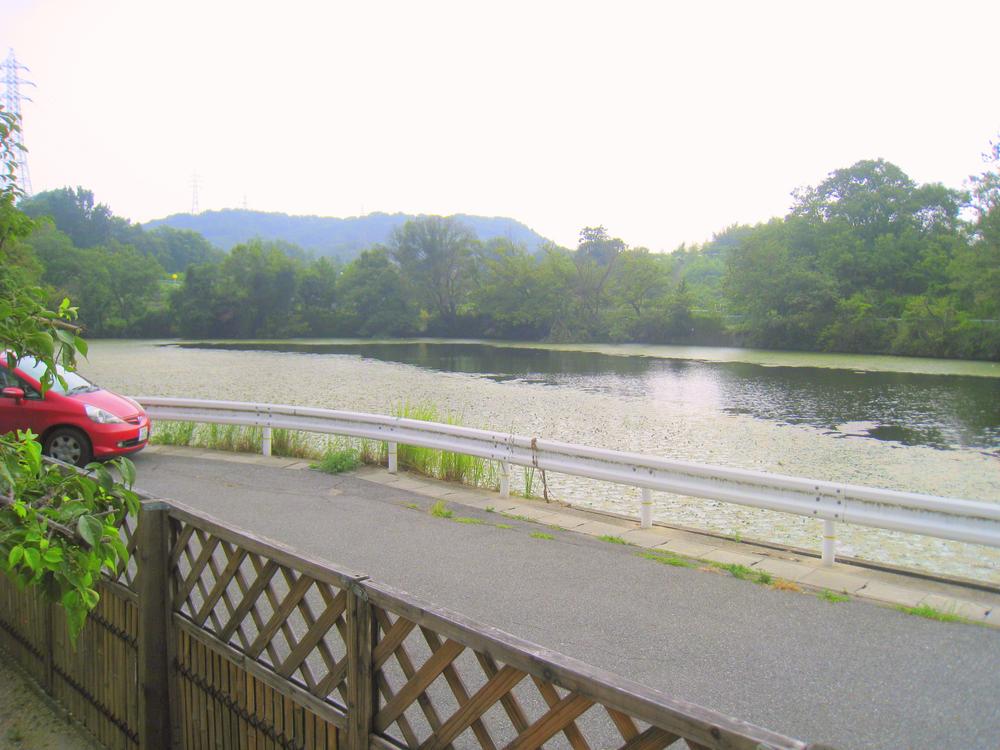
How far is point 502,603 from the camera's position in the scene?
515 cm

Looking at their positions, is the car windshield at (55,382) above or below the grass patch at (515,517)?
above

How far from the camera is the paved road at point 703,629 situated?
373 cm

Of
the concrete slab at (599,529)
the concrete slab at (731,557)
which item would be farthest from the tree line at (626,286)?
the concrete slab at (731,557)

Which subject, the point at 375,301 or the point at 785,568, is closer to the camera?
the point at 785,568

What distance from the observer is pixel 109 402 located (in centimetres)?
1022

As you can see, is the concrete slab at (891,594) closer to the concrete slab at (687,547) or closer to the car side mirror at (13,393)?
the concrete slab at (687,547)

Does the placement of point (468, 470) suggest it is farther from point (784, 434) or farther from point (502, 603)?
point (784, 434)

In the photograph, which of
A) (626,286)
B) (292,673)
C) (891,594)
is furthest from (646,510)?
(626,286)

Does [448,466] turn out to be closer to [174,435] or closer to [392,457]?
[392,457]

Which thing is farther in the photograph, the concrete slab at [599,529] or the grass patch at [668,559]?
the concrete slab at [599,529]

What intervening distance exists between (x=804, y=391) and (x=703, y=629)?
864 inches

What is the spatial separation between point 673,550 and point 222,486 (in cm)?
523

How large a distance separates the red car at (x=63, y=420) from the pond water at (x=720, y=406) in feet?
17.1

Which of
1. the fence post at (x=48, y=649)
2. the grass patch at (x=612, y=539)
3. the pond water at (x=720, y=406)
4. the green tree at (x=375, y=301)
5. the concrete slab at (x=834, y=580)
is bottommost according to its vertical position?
the pond water at (x=720, y=406)
